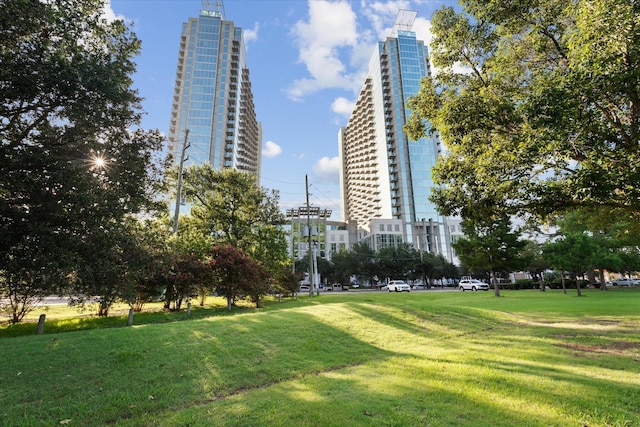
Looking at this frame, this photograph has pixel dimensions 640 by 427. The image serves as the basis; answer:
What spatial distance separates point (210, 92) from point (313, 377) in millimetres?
85575

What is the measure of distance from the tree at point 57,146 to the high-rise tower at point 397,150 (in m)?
80.7

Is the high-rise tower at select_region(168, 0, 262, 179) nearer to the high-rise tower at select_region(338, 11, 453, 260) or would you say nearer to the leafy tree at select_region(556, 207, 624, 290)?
the high-rise tower at select_region(338, 11, 453, 260)

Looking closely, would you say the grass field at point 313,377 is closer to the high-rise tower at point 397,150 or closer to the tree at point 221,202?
the tree at point 221,202

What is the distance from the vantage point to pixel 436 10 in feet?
37.3

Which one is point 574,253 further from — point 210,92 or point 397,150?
point 210,92

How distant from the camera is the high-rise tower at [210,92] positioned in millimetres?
76938

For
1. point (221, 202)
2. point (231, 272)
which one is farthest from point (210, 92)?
point (231, 272)

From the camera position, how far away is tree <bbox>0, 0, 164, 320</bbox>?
6.49 metres

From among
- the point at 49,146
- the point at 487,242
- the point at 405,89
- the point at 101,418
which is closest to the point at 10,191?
the point at 49,146

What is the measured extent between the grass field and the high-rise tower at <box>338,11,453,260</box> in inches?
3019

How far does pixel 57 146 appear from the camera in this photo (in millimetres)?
7293

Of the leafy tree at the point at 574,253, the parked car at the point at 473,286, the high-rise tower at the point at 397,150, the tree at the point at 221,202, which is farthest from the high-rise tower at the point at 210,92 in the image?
the leafy tree at the point at 574,253

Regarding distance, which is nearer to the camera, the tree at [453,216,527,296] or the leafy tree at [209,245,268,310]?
the leafy tree at [209,245,268,310]

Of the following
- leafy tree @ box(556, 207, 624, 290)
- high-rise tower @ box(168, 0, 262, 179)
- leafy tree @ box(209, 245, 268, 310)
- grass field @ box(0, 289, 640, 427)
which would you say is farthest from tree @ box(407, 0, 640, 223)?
high-rise tower @ box(168, 0, 262, 179)
